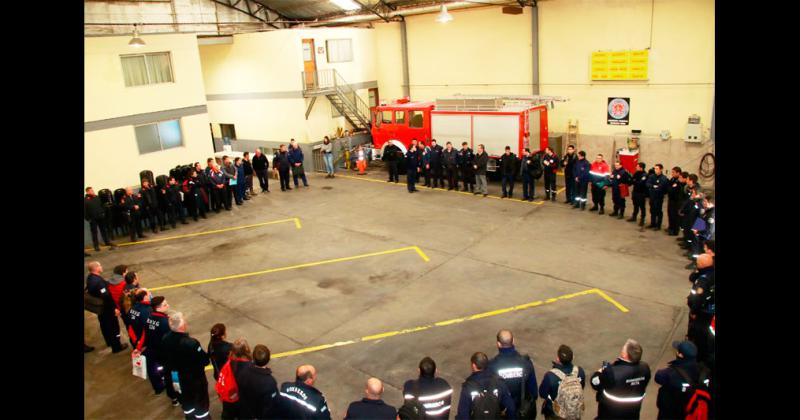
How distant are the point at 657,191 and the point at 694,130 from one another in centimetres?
566

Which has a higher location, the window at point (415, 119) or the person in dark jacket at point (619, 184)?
the window at point (415, 119)

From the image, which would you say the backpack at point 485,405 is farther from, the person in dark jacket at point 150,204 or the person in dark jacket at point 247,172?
the person in dark jacket at point 247,172

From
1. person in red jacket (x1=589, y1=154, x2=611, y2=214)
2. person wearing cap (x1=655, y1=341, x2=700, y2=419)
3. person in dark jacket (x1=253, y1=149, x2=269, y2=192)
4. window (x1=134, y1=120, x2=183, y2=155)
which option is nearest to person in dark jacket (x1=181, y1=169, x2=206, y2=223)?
window (x1=134, y1=120, x2=183, y2=155)

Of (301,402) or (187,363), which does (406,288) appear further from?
(301,402)

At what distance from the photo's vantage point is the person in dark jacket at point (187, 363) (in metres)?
6.04

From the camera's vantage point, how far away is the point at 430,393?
496 centimetres

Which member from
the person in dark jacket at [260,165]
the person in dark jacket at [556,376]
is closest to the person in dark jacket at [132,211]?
the person in dark jacket at [260,165]

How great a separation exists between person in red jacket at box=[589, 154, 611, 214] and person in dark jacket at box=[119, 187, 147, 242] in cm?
1260

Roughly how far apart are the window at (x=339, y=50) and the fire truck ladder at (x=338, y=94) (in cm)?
64

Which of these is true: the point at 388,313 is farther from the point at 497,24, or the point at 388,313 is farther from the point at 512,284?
the point at 497,24

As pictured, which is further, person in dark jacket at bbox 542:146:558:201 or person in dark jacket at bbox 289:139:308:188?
person in dark jacket at bbox 289:139:308:188

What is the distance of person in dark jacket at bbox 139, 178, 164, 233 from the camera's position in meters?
15.0

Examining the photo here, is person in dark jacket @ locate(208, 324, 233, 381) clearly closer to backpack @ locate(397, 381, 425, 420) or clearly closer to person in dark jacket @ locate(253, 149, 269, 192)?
backpack @ locate(397, 381, 425, 420)
